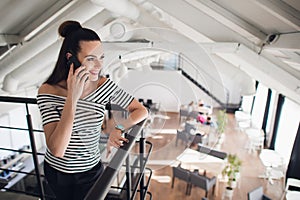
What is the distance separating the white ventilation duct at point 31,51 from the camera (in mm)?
2455

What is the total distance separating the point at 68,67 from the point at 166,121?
0.47 metres

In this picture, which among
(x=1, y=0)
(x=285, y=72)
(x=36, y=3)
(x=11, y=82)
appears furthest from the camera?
(x=11, y=82)

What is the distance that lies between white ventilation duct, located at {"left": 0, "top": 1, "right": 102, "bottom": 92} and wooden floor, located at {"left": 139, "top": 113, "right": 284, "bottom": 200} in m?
1.84

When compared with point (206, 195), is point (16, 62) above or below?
above

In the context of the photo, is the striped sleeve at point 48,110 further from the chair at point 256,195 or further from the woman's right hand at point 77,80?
the chair at point 256,195

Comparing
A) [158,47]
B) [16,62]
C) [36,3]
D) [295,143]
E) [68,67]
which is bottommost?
[295,143]

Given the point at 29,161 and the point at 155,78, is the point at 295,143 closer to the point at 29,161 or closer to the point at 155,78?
the point at 155,78

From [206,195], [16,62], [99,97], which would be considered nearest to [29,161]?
[16,62]

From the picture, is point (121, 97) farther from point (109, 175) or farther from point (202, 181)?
point (202, 181)

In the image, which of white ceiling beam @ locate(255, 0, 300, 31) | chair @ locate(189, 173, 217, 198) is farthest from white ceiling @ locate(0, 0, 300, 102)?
chair @ locate(189, 173, 217, 198)

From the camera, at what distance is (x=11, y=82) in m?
3.34

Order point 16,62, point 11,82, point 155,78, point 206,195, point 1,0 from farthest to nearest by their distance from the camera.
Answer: point 206,195
point 11,82
point 16,62
point 1,0
point 155,78

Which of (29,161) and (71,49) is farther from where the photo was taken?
(29,161)

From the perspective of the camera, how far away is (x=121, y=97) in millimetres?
1038
